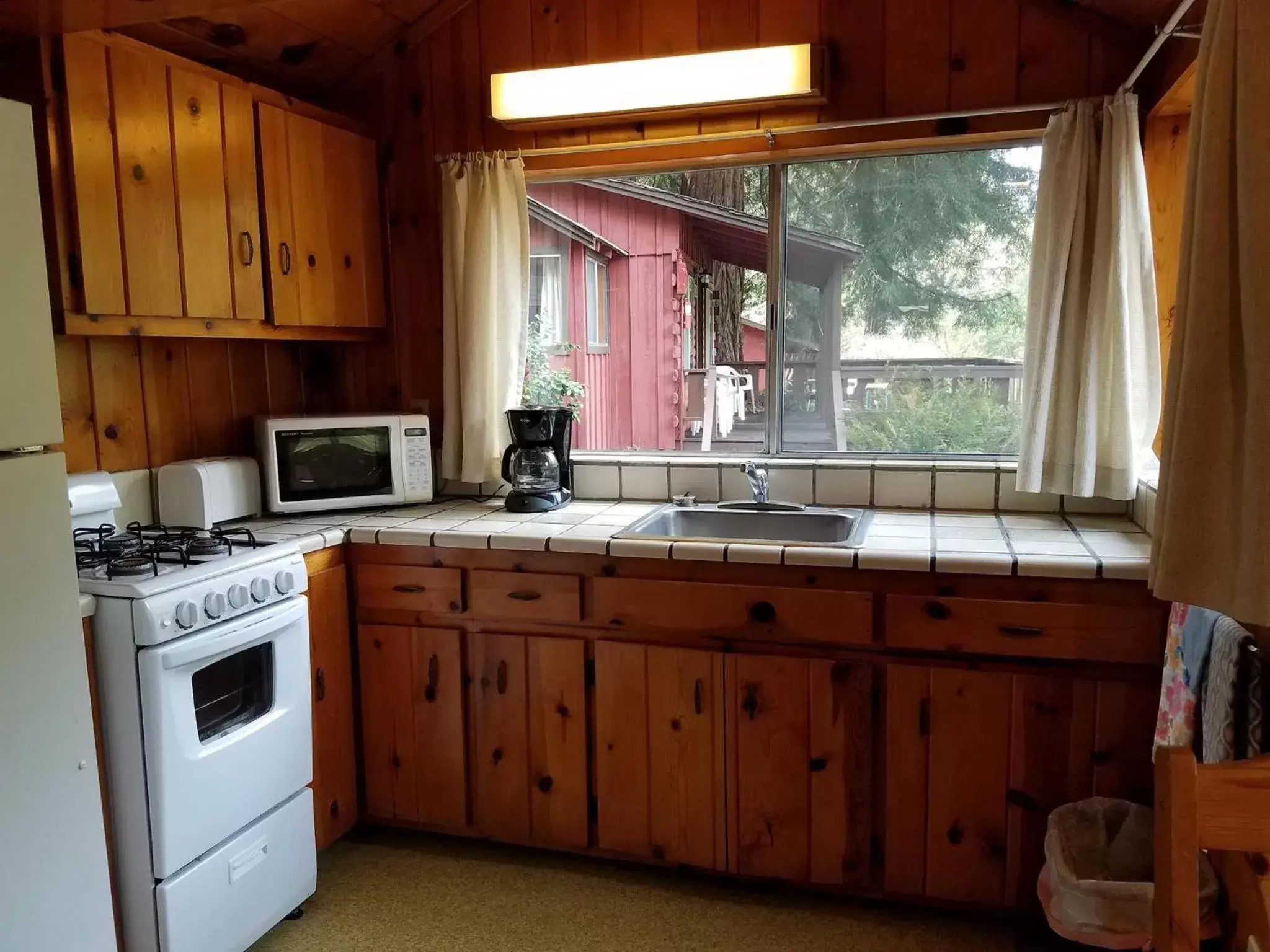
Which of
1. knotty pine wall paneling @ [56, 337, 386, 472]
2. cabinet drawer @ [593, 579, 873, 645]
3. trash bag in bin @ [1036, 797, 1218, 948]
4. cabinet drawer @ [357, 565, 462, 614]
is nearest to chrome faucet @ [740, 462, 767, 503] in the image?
cabinet drawer @ [593, 579, 873, 645]

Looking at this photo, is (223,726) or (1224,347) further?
(223,726)

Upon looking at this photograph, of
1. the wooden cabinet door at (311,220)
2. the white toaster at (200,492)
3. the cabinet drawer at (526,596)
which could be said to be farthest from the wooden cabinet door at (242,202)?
the cabinet drawer at (526,596)

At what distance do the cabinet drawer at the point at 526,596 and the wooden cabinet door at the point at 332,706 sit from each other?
36cm

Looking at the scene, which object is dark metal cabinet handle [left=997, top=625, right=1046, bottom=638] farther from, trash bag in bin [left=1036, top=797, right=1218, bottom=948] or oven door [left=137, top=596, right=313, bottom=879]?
oven door [left=137, top=596, right=313, bottom=879]

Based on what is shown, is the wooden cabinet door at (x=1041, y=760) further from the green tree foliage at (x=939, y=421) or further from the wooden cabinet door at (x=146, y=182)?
the wooden cabinet door at (x=146, y=182)

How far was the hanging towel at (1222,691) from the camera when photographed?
4.44ft

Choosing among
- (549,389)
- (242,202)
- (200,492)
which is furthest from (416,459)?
(242,202)

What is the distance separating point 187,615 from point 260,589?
0.21 metres

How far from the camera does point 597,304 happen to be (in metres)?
3.18

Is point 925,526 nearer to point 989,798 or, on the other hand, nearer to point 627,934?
point 989,798

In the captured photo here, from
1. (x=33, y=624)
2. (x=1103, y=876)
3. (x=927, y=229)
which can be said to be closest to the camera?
(x=33, y=624)

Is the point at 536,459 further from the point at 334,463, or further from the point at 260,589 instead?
the point at 260,589

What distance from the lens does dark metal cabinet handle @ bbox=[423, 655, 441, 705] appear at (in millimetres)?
2424

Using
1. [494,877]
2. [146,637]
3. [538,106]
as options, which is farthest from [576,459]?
[146,637]
